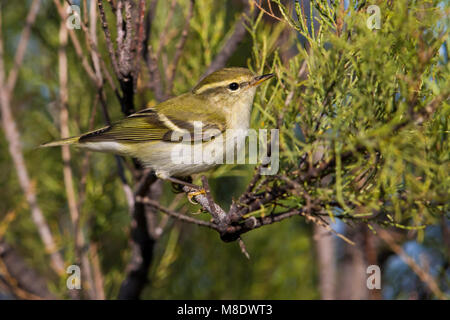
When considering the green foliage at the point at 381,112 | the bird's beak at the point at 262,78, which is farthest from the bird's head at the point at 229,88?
the green foliage at the point at 381,112

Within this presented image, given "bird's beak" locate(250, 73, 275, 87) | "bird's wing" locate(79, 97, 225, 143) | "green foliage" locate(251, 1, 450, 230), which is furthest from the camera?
"bird's wing" locate(79, 97, 225, 143)

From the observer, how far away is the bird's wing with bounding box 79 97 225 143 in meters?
1.49

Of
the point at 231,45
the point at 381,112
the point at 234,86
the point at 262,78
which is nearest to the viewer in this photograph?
the point at 381,112

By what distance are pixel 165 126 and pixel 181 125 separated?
6 cm

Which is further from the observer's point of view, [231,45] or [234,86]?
[234,86]

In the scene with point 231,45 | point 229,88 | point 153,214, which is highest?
point 231,45

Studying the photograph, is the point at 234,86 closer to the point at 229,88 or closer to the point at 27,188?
the point at 229,88

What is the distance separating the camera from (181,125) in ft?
5.27

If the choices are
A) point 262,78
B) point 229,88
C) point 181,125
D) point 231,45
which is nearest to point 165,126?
point 181,125

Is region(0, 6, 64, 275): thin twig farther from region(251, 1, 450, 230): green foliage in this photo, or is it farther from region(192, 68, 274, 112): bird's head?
region(251, 1, 450, 230): green foliage

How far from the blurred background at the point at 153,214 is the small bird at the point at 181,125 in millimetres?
58

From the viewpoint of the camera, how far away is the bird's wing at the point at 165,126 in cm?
149

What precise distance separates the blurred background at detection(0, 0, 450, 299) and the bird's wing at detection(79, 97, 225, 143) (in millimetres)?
62

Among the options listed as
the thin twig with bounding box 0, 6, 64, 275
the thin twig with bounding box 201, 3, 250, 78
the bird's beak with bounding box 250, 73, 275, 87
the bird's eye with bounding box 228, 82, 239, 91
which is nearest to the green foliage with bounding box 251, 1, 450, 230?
the bird's beak with bounding box 250, 73, 275, 87
